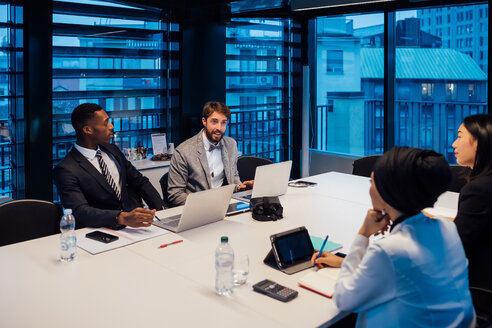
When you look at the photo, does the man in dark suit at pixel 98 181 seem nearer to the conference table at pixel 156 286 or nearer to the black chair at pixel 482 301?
the conference table at pixel 156 286

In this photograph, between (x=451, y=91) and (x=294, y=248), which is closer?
(x=294, y=248)

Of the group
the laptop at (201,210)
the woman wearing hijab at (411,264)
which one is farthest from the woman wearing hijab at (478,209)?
the laptop at (201,210)

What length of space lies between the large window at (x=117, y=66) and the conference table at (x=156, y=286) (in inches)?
106

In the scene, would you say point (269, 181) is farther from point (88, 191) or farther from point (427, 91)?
point (427, 91)

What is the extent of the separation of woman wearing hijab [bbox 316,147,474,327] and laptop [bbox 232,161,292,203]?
154 centimetres

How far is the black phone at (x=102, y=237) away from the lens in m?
2.58

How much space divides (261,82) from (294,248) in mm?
4765

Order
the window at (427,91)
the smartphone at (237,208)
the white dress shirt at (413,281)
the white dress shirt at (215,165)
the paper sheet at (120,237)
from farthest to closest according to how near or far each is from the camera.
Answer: the window at (427,91) → the white dress shirt at (215,165) → the smartphone at (237,208) → the paper sheet at (120,237) → the white dress shirt at (413,281)

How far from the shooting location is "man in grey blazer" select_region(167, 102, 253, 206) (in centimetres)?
361

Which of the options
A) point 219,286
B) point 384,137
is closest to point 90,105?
point 219,286

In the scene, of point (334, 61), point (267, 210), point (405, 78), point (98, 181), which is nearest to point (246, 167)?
point (267, 210)

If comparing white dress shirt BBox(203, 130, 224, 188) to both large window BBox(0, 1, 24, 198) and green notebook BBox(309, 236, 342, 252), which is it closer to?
green notebook BBox(309, 236, 342, 252)

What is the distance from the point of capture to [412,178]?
161cm

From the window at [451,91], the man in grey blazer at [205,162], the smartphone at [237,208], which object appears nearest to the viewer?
the smartphone at [237,208]
